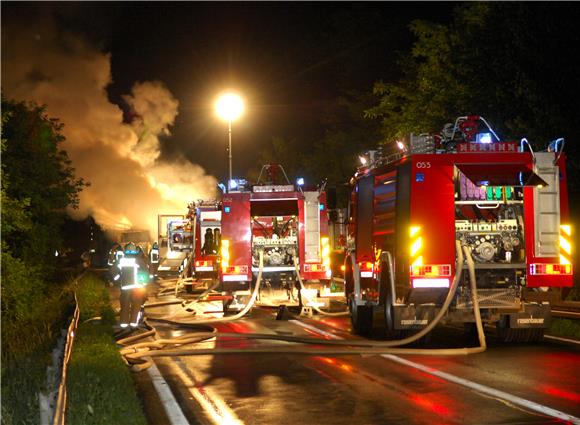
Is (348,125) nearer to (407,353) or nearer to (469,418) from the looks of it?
(407,353)

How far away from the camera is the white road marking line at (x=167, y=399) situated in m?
7.76

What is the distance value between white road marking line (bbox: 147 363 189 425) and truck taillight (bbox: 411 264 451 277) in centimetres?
389

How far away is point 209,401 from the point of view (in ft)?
28.2

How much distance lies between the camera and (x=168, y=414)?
8008 mm

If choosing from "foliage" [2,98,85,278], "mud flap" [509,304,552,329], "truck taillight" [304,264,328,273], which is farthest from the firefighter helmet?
"foliage" [2,98,85,278]

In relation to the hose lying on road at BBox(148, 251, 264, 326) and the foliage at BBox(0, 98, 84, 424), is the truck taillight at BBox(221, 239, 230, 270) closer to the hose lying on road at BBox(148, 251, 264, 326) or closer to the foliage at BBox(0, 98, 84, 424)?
the hose lying on road at BBox(148, 251, 264, 326)

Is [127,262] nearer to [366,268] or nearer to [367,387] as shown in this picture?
[366,268]

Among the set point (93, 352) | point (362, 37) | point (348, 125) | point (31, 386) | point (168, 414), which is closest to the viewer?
point (168, 414)

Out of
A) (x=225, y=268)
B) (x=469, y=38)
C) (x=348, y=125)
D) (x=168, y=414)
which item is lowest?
(x=168, y=414)

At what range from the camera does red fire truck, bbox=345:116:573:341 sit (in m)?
12.0

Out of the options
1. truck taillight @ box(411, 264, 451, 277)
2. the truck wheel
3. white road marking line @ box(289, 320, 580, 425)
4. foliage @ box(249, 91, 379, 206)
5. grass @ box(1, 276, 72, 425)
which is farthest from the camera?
foliage @ box(249, 91, 379, 206)

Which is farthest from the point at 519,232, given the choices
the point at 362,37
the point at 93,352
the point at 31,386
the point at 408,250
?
the point at 362,37

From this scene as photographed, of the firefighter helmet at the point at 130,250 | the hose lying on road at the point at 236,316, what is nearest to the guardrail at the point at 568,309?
the hose lying on road at the point at 236,316

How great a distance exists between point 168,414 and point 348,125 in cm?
4471
